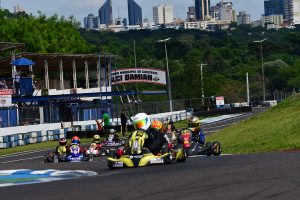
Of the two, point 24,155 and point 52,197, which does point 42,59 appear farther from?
point 52,197

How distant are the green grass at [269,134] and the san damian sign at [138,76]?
103 ft

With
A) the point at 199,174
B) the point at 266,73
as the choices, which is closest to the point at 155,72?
the point at 199,174

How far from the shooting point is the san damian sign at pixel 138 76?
6241 cm

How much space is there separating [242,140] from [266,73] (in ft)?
372

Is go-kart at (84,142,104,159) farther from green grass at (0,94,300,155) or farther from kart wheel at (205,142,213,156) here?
kart wheel at (205,142,213,156)

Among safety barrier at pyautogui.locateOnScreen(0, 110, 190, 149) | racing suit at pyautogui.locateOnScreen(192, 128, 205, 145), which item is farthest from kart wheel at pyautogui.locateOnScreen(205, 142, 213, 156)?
safety barrier at pyautogui.locateOnScreen(0, 110, 190, 149)

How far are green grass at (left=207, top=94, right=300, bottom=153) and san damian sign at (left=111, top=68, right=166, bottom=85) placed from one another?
103ft

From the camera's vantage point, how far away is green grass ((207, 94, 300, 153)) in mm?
20372

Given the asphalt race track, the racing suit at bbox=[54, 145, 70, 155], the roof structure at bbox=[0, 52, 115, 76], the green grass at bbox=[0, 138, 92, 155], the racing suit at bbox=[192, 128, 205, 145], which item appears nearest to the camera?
the asphalt race track

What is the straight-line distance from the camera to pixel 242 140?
23.8 metres

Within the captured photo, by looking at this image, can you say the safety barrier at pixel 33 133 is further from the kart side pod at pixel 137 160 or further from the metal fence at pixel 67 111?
the kart side pod at pixel 137 160

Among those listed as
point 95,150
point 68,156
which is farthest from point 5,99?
point 68,156

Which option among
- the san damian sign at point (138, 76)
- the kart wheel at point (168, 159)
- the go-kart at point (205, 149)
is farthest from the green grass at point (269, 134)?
the san damian sign at point (138, 76)

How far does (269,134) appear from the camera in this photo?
23000 millimetres
